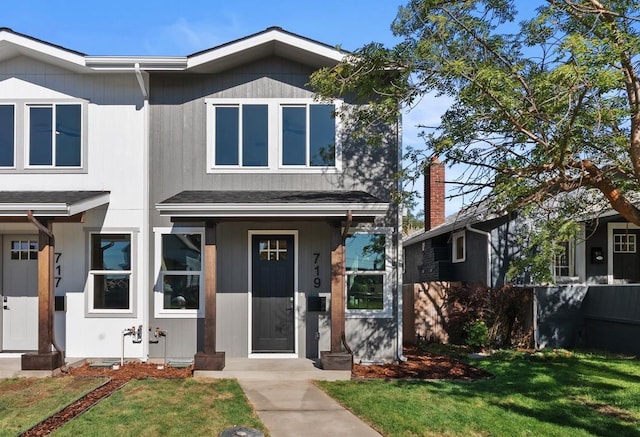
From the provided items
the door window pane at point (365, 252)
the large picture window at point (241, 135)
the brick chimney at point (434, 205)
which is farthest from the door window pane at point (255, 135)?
the brick chimney at point (434, 205)

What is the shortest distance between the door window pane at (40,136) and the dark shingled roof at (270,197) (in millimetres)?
2615

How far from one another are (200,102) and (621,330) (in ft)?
32.4

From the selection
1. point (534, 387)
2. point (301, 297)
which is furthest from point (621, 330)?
point (301, 297)

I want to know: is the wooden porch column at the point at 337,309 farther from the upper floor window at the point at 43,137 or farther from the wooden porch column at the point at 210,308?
the upper floor window at the point at 43,137

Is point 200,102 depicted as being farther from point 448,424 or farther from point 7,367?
point 448,424

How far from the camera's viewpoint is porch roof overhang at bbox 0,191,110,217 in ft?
27.9

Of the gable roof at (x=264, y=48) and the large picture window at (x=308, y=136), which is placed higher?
the gable roof at (x=264, y=48)

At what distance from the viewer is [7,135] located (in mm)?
9906

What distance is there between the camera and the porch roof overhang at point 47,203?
8.49 meters

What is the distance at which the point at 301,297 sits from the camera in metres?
9.83

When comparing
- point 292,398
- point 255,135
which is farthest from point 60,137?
point 292,398

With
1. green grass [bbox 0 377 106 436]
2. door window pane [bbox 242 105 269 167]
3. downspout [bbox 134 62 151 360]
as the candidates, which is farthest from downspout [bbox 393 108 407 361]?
green grass [bbox 0 377 106 436]

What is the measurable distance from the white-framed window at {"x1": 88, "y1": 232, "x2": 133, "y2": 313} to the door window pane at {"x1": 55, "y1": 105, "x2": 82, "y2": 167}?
1456mm

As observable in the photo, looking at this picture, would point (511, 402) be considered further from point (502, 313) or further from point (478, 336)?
point (502, 313)
